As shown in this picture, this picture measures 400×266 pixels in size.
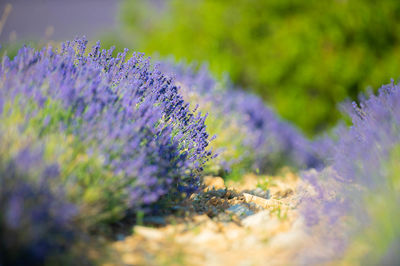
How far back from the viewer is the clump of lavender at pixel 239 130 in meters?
4.39

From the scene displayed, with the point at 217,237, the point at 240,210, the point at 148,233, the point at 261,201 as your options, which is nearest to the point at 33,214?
the point at 148,233

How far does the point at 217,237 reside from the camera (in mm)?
2154

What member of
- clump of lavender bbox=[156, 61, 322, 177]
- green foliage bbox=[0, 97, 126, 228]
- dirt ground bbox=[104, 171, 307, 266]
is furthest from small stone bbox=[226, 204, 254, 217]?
clump of lavender bbox=[156, 61, 322, 177]

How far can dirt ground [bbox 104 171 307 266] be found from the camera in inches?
74.2

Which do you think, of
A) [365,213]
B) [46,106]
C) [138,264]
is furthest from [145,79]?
[365,213]

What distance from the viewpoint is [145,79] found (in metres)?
2.88

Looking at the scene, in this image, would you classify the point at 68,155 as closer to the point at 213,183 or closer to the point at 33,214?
the point at 33,214

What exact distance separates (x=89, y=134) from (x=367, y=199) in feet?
5.24

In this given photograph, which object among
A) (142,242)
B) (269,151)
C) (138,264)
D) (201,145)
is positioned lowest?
(138,264)

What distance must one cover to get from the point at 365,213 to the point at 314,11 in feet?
31.6

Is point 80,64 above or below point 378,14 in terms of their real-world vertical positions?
below

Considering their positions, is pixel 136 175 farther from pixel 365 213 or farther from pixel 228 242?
pixel 365 213

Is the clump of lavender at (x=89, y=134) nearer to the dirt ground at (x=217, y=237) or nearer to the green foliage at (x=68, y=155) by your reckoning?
the green foliage at (x=68, y=155)

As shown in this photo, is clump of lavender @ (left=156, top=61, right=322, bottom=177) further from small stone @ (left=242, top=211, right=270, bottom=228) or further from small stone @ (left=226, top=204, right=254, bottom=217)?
small stone @ (left=242, top=211, right=270, bottom=228)
